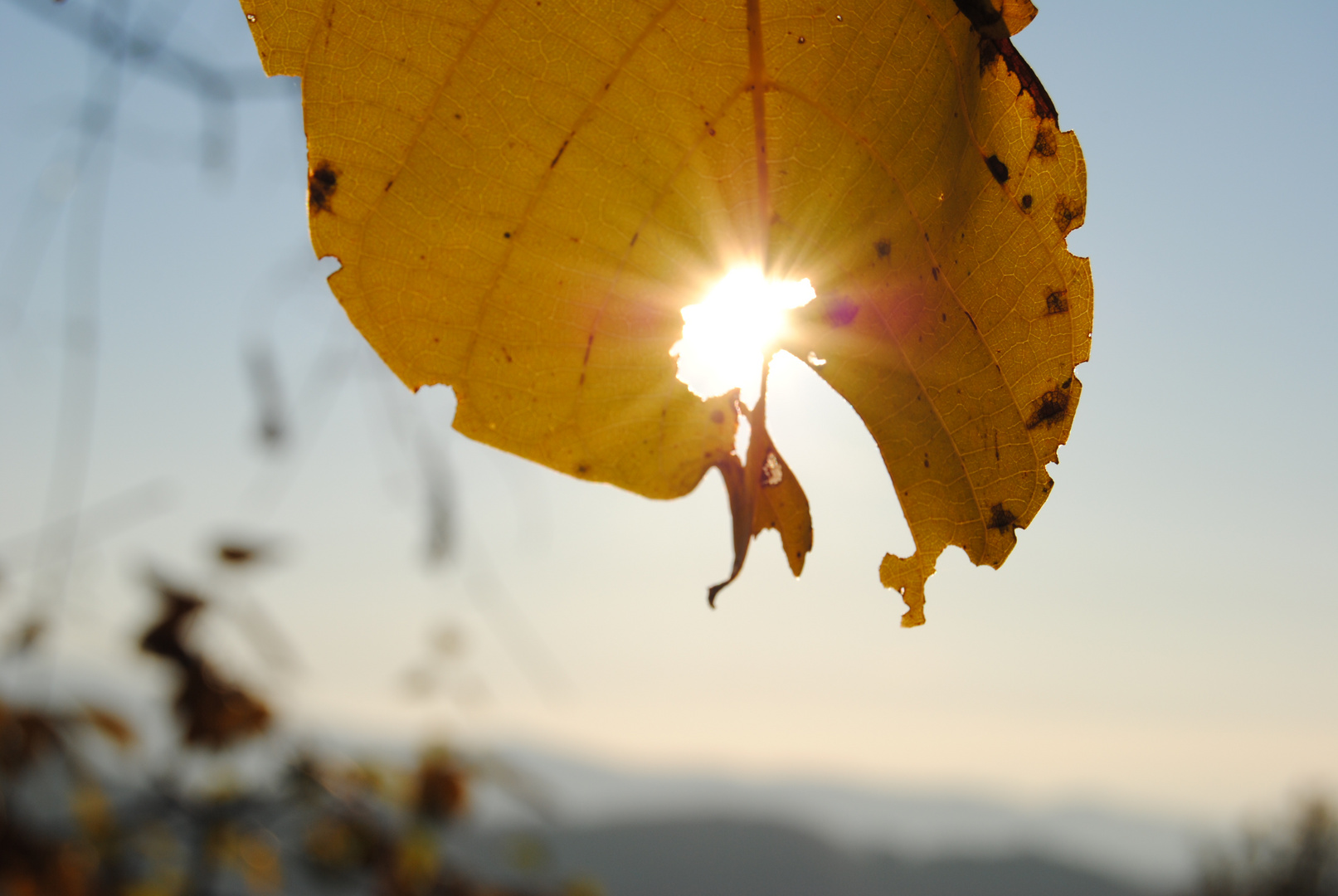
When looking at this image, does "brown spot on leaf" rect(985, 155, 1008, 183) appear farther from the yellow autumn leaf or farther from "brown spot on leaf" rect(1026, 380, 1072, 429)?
"brown spot on leaf" rect(1026, 380, 1072, 429)

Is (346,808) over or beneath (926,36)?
beneath

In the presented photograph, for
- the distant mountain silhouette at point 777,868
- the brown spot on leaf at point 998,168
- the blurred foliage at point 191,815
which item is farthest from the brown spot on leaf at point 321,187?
the distant mountain silhouette at point 777,868

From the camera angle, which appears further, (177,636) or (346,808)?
(177,636)

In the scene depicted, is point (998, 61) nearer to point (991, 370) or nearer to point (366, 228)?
point (991, 370)

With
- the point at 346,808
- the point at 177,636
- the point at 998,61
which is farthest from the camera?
the point at 177,636

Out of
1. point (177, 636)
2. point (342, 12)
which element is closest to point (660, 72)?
point (342, 12)

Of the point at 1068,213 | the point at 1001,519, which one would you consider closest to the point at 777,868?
the point at 1001,519

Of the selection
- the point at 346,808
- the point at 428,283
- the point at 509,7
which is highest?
the point at 509,7
